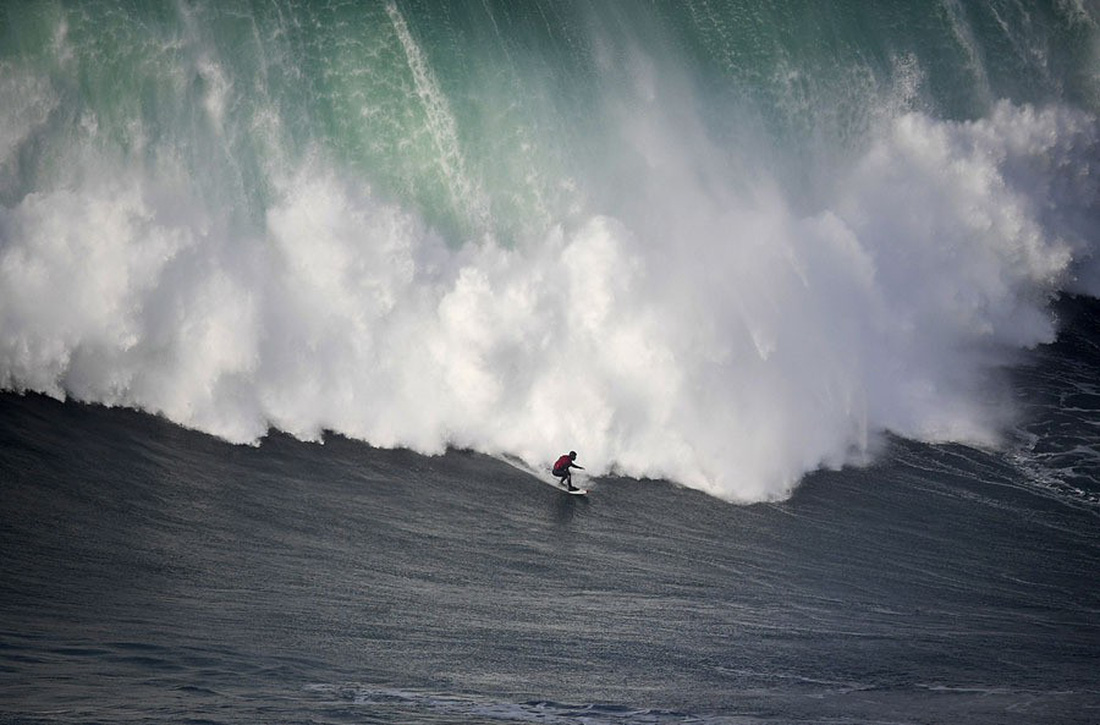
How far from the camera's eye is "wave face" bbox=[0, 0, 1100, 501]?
19000mm

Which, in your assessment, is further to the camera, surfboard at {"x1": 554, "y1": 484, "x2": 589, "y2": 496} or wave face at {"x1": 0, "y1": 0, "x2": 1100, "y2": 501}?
wave face at {"x1": 0, "y1": 0, "x2": 1100, "y2": 501}

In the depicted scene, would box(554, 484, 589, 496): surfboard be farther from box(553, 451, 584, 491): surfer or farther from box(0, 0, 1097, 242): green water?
box(0, 0, 1097, 242): green water

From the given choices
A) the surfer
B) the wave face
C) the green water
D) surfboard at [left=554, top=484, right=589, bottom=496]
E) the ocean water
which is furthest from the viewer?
the green water

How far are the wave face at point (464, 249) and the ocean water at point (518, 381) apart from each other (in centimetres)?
→ 6

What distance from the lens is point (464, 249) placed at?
21672 millimetres

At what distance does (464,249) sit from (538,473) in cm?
422

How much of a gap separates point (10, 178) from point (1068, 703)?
574 inches

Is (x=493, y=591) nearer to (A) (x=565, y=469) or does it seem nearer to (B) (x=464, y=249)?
(A) (x=565, y=469)

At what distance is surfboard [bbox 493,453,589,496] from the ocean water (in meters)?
0.16

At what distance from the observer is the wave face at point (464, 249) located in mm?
19000

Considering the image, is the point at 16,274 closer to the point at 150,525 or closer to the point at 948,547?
the point at 150,525

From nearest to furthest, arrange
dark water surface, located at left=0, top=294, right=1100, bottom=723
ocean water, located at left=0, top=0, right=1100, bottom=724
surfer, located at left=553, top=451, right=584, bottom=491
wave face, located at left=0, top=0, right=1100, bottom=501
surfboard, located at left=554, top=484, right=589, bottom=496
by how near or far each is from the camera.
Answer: dark water surface, located at left=0, top=294, right=1100, bottom=723, ocean water, located at left=0, top=0, right=1100, bottom=724, surfboard, located at left=554, top=484, right=589, bottom=496, surfer, located at left=553, top=451, right=584, bottom=491, wave face, located at left=0, top=0, right=1100, bottom=501

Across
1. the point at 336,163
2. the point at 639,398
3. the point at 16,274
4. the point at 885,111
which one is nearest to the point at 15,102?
the point at 16,274

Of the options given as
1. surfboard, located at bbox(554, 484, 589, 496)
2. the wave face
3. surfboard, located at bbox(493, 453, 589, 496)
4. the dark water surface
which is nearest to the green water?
the wave face
